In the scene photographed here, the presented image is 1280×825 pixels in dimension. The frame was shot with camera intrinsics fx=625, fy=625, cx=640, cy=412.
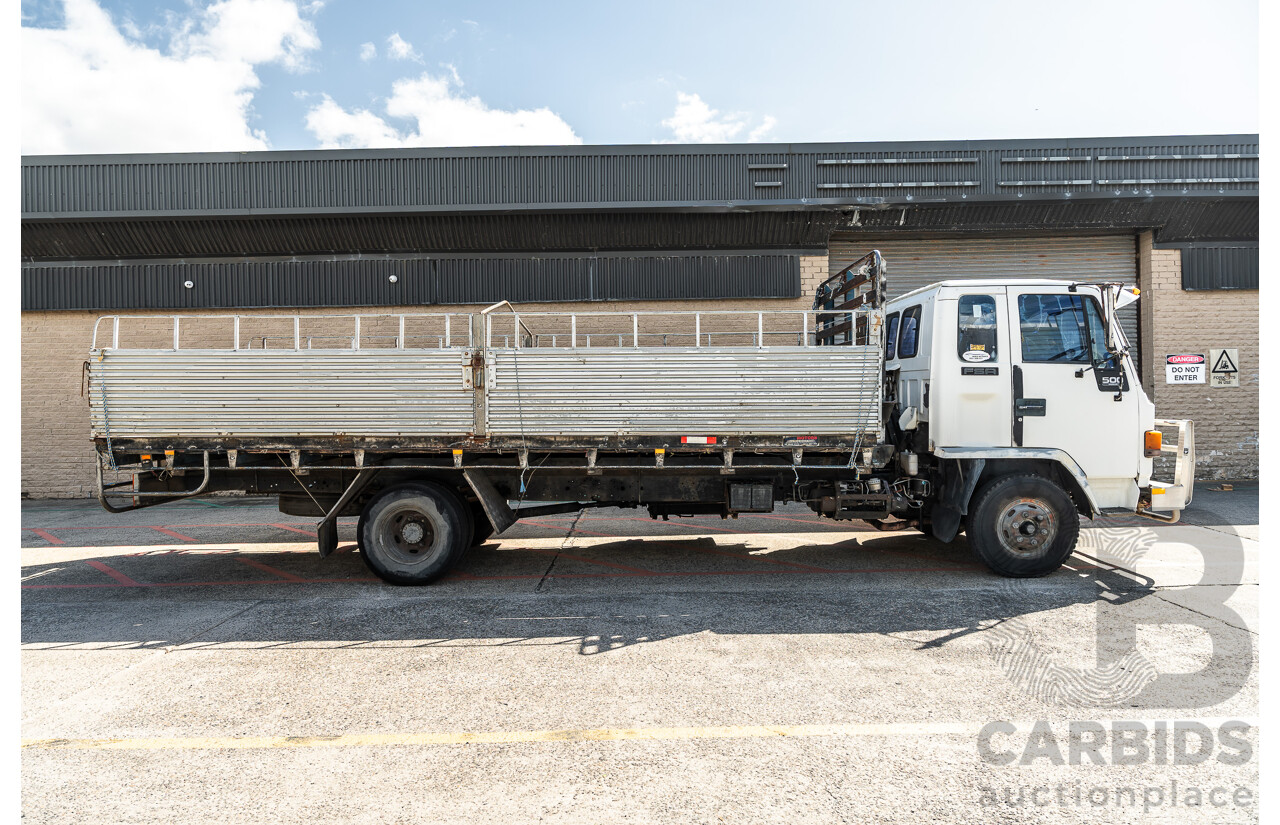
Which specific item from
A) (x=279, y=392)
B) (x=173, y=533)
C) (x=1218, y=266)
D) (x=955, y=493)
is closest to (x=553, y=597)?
(x=279, y=392)

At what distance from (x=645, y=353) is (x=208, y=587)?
504 centimetres

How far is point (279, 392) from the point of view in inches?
233

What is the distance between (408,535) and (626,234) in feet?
24.2

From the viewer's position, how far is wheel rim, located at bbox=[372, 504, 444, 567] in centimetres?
616

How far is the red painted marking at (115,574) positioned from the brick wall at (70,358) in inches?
219

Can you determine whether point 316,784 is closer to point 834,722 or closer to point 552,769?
point 552,769

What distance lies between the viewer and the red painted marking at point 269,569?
6.64 m

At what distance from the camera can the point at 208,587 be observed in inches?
250

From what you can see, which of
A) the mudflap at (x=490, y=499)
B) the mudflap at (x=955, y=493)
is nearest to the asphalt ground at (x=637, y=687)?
the mudflap at (x=955, y=493)

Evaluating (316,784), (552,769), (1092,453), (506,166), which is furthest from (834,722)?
(506,166)

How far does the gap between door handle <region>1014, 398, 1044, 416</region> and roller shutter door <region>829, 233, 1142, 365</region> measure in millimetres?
6452

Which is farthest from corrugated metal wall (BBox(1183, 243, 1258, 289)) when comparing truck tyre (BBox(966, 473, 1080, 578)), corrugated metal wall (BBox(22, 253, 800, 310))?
truck tyre (BBox(966, 473, 1080, 578))

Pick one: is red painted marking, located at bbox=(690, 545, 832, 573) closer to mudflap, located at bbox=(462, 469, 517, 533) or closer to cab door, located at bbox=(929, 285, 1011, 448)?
cab door, located at bbox=(929, 285, 1011, 448)

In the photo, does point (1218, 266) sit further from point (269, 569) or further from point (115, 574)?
point (115, 574)
